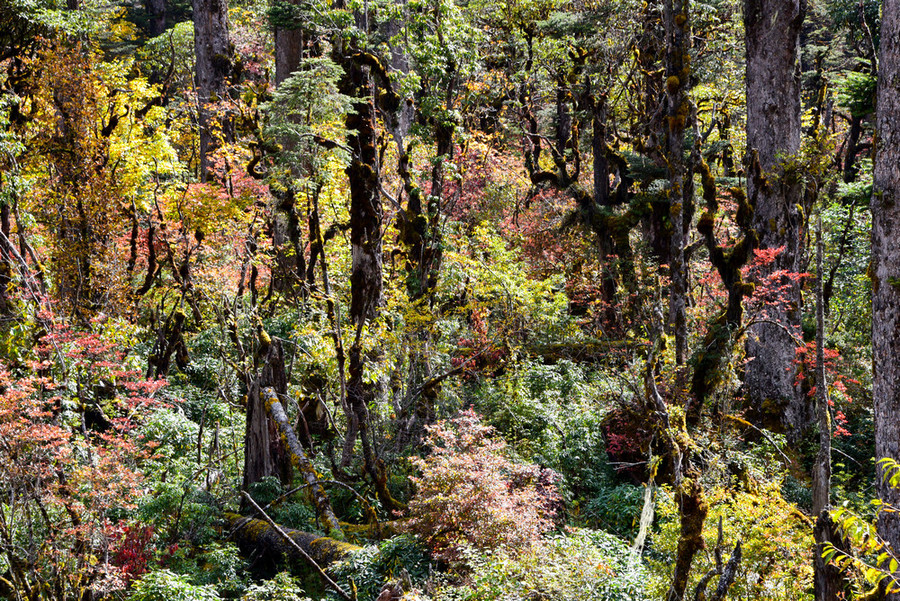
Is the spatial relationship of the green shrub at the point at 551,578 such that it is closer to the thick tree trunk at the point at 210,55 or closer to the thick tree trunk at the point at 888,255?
the thick tree trunk at the point at 888,255

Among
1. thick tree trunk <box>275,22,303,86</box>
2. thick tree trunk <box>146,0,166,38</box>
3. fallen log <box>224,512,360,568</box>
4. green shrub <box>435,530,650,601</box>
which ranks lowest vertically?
fallen log <box>224,512,360,568</box>

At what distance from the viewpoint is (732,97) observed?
19188mm

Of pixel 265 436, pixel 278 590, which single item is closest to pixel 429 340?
pixel 265 436

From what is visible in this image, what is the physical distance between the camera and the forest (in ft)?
22.1

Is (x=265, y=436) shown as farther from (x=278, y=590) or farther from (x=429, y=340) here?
(x=278, y=590)

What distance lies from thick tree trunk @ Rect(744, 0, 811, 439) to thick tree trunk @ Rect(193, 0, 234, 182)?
36.9 feet

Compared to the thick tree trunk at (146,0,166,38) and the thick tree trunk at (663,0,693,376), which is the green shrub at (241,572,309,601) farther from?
the thick tree trunk at (146,0,166,38)

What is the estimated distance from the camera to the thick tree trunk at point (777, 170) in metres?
11.4

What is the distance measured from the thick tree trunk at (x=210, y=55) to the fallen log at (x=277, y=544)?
9.46 meters

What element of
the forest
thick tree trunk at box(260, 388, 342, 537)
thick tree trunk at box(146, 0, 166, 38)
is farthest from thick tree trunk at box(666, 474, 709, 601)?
thick tree trunk at box(146, 0, 166, 38)

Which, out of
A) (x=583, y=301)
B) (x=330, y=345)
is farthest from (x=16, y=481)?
(x=583, y=301)

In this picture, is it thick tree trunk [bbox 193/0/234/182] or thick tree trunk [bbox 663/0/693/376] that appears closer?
thick tree trunk [bbox 663/0/693/376]

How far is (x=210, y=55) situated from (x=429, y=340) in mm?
9860

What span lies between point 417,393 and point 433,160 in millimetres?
3637
